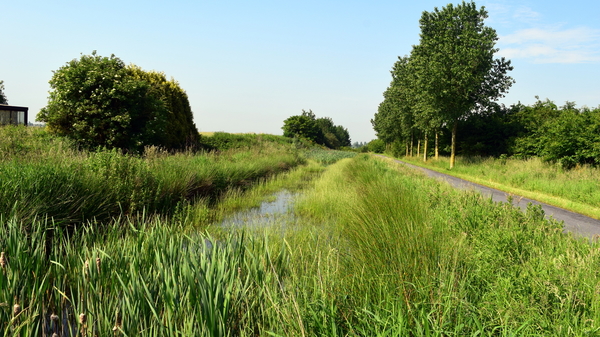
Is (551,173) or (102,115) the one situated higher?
(102,115)

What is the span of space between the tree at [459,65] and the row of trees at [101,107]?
16.3m

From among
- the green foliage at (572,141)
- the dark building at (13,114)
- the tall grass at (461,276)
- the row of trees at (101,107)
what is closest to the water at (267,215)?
the tall grass at (461,276)

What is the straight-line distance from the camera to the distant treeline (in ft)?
47.4

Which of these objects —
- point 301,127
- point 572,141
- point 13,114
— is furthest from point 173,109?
point 301,127

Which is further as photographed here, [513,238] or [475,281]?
[513,238]

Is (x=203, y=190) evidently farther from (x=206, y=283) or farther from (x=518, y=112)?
(x=518, y=112)

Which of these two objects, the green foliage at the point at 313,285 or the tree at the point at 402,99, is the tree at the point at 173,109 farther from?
the tree at the point at 402,99

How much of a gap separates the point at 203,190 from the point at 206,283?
7490mm

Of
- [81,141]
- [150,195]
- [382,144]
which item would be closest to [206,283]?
[150,195]

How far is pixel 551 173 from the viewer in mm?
13938

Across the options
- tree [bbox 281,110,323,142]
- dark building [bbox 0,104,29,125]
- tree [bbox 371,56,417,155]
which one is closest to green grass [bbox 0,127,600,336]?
dark building [bbox 0,104,29,125]

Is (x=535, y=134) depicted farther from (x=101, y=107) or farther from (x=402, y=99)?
(x=101, y=107)

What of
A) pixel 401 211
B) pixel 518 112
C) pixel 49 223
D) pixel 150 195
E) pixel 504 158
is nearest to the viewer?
pixel 49 223

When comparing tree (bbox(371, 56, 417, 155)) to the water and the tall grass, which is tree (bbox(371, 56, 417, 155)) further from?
the tall grass
